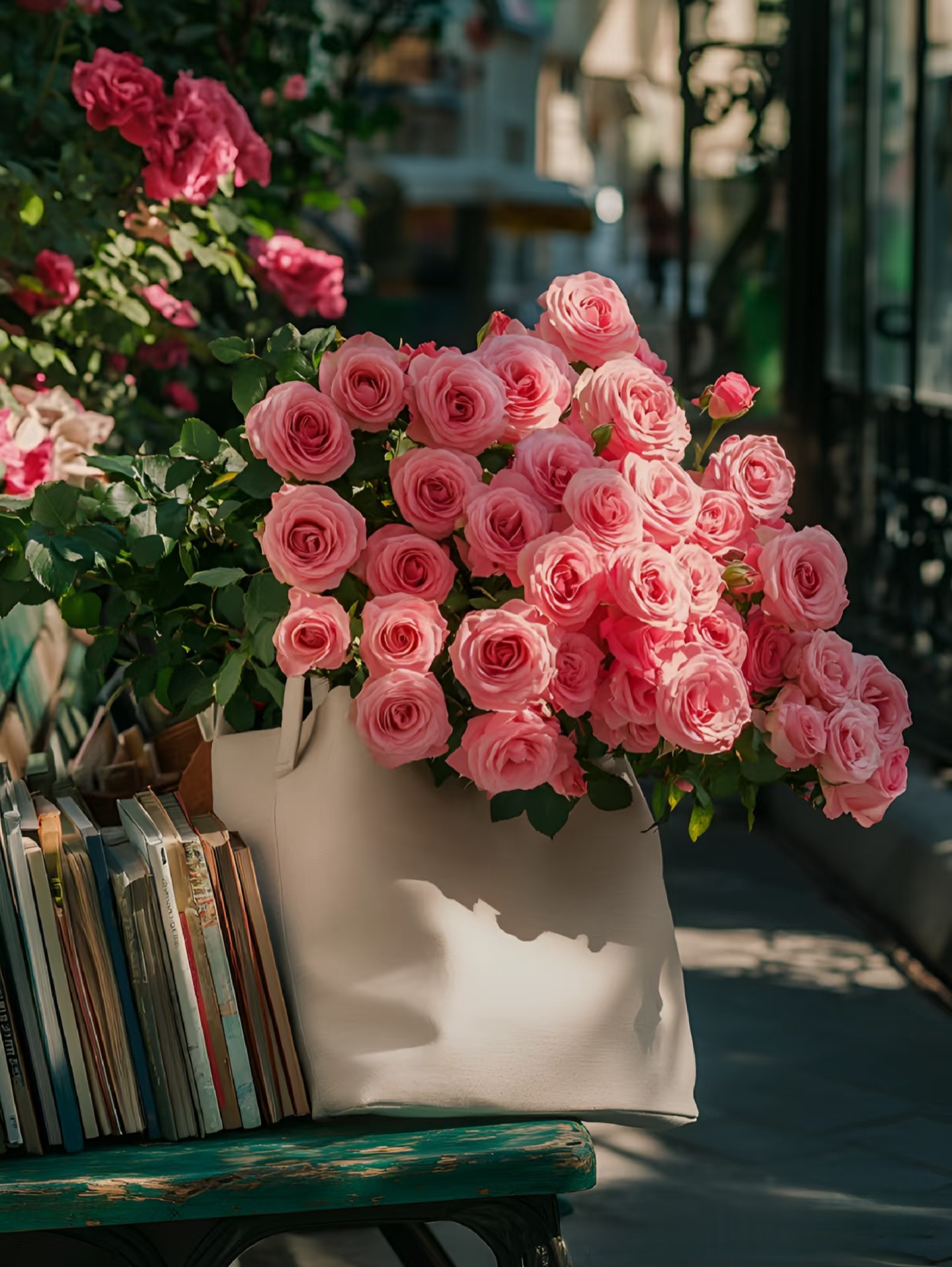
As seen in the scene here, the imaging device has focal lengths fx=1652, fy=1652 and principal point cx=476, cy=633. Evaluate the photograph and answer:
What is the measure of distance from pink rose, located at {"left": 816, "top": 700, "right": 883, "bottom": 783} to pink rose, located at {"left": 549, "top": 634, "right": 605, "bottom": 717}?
26 cm

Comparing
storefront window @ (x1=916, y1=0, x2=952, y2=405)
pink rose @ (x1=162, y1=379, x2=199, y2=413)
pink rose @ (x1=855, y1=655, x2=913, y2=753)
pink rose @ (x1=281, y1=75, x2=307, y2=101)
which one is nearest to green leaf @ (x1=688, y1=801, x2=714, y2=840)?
pink rose @ (x1=855, y1=655, x2=913, y2=753)

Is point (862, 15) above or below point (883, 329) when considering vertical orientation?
above

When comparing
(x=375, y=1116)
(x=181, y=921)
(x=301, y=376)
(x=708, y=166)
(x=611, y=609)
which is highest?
(x=708, y=166)

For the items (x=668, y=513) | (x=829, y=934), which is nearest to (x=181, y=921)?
(x=668, y=513)

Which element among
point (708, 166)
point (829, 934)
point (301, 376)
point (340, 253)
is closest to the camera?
point (301, 376)

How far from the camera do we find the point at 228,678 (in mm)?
1835

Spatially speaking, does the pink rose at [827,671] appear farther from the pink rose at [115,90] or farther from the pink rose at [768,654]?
the pink rose at [115,90]

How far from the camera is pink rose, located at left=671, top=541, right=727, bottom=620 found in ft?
5.76

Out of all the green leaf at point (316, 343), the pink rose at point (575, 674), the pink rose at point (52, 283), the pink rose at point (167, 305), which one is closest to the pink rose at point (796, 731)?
the pink rose at point (575, 674)

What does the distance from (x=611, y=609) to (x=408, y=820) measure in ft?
1.03

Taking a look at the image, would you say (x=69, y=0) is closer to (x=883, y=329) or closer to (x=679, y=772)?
(x=679, y=772)

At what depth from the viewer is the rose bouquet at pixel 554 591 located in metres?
1.69

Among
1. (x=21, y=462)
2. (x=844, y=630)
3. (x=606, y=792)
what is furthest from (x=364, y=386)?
(x=844, y=630)

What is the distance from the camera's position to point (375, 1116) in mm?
1833
